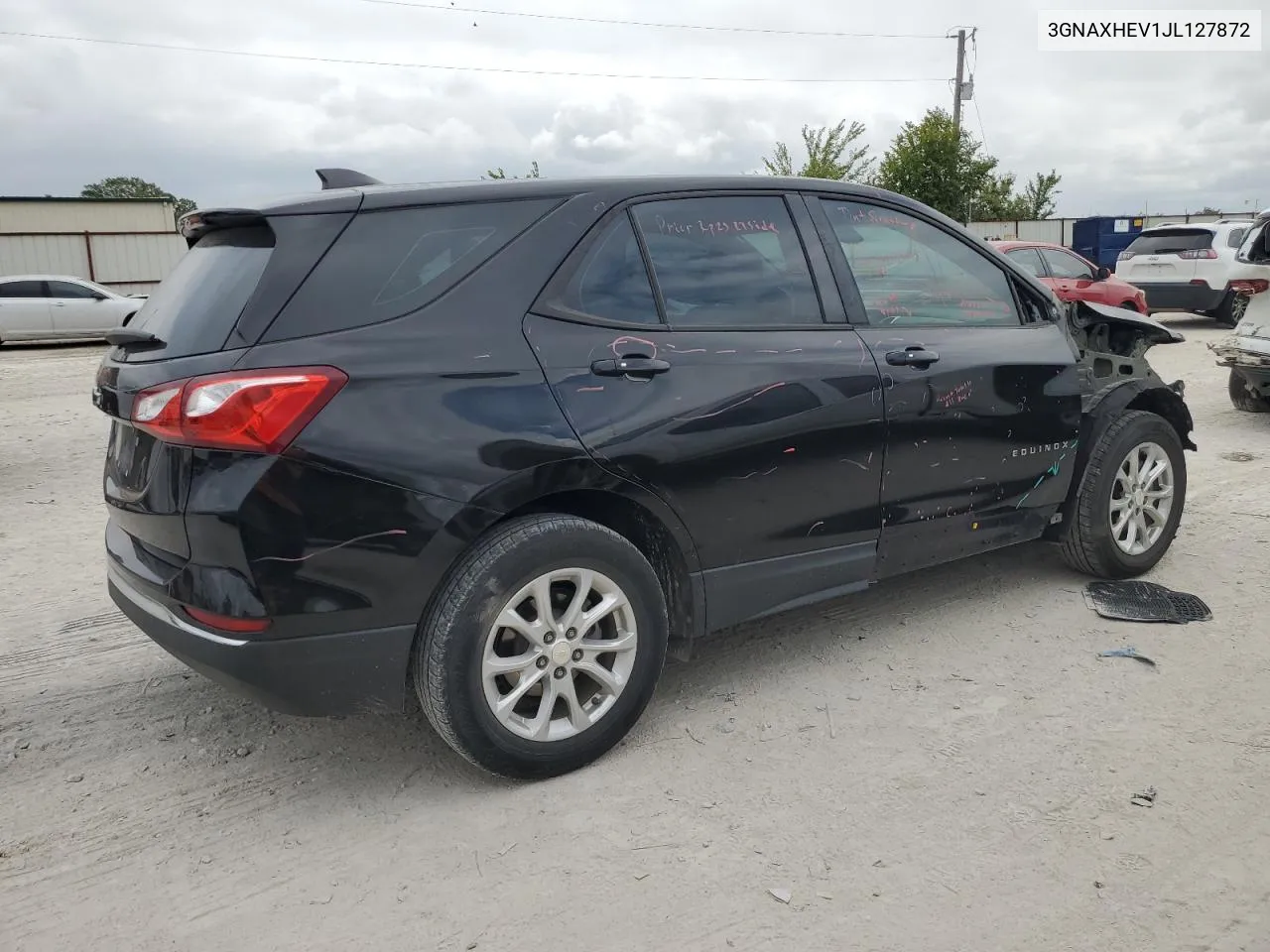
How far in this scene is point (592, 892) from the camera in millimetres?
2559

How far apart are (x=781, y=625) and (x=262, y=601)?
2292 millimetres

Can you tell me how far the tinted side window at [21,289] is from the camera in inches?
718

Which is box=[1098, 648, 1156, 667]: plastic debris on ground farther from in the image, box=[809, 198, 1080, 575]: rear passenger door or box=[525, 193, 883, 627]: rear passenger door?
box=[525, 193, 883, 627]: rear passenger door

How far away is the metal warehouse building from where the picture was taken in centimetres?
2530

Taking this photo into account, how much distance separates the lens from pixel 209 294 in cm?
289

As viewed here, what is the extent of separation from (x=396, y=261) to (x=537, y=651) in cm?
117

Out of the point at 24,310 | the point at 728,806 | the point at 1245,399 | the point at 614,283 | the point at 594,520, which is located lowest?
the point at 728,806

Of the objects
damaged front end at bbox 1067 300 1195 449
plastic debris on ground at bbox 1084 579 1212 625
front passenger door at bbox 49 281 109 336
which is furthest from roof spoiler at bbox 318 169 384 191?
front passenger door at bbox 49 281 109 336

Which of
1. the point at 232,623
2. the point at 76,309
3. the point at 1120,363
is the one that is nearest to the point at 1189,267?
the point at 1120,363

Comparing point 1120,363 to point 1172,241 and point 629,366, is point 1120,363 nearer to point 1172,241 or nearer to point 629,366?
point 629,366

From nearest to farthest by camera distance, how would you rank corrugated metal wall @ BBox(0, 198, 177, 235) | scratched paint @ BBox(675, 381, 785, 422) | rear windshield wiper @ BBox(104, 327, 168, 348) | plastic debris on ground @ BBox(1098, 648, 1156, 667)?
rear windshield wiper @ BBox(104, 327, 168, 348) < scratched paint @ BBox(675, 381, 785, 422) < plastic debris on ground @ BBox(1098, 648, 1156, 667) < corrugated metal wall @ BBox(0, 198, 177, 235)

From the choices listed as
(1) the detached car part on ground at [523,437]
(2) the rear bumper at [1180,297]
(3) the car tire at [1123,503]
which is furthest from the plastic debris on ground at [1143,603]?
(2) the rear bumper at [1180,297]

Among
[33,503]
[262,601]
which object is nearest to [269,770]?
[262,601]

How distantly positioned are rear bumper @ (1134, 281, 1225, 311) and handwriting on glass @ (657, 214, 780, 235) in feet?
48.7
